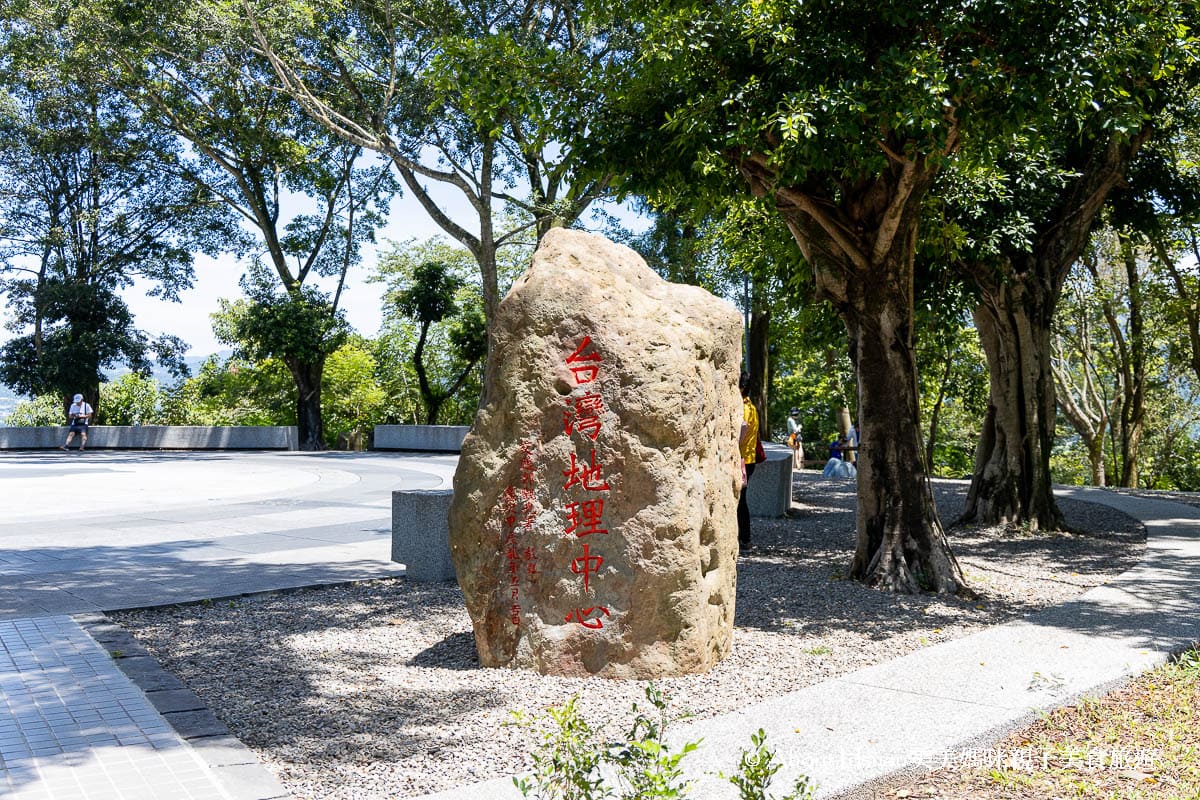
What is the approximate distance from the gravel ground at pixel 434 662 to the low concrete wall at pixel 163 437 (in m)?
25.0

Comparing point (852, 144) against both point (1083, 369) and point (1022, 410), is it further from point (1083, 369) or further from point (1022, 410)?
point (1083, 369)

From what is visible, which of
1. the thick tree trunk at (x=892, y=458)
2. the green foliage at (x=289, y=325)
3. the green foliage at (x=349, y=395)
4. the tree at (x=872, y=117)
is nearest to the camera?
the tree at (x=872, y=117)

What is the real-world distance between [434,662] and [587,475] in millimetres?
1613

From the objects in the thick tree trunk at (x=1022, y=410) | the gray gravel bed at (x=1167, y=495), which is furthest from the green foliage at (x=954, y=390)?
the thick tree trunk at (x=1022, y=410)

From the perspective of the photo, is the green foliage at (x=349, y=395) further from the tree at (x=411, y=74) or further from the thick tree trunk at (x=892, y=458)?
the thick tree trunk at (x=892, y=458)

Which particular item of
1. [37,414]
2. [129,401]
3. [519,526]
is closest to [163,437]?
[129,401]

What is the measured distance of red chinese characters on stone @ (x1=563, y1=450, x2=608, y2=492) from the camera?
5746 millimetres

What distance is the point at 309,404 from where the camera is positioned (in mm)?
32562

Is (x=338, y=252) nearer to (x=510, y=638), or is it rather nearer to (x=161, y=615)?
(x=161, y=615)

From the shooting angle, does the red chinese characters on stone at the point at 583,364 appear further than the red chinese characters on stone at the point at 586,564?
Yes

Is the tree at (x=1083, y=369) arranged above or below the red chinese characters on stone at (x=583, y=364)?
above

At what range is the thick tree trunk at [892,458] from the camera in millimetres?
8586

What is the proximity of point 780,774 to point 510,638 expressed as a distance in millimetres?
2181

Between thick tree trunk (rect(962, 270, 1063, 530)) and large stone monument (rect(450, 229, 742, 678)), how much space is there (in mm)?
7937
